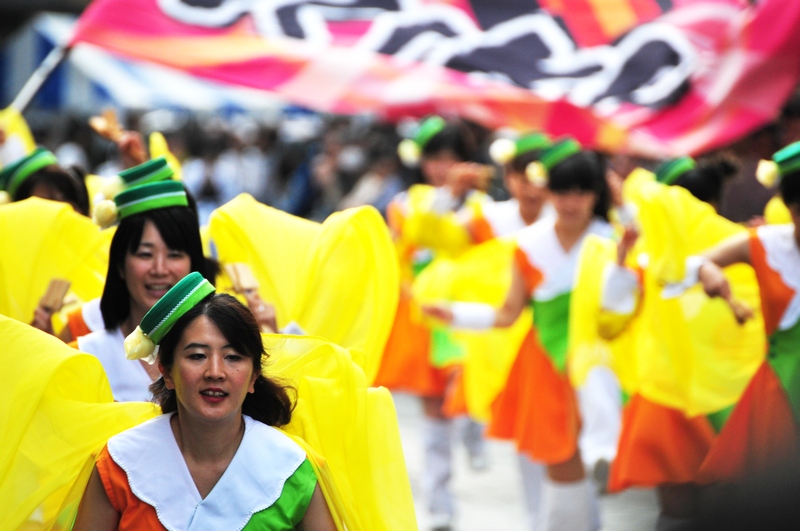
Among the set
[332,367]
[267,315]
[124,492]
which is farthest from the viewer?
[267,315]

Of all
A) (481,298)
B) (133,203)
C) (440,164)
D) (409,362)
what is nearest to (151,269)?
(133,203)

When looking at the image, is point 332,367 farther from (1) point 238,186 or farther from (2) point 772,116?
(1) point 238,186

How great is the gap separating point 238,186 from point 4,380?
45.4 ft

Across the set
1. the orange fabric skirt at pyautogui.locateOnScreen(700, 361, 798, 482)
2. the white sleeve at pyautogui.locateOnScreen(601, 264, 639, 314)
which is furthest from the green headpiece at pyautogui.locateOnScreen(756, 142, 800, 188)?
the white sleeve at pyautogui.locateOnScreen(601, 264, 639, 314)

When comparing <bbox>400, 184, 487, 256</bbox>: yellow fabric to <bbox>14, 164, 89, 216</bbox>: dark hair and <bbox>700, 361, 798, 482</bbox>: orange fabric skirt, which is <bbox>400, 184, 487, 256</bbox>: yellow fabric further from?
<bbox>700, 361, 798, 482</bbox>: orange fabric skirt

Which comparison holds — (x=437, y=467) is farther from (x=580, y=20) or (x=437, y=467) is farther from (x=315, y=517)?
(x=315, y=517)

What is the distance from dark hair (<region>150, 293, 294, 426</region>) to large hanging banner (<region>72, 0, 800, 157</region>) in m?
2.63

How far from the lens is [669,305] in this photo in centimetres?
509

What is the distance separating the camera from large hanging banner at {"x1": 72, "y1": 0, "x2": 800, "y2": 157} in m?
5.69

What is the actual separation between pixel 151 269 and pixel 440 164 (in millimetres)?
4144

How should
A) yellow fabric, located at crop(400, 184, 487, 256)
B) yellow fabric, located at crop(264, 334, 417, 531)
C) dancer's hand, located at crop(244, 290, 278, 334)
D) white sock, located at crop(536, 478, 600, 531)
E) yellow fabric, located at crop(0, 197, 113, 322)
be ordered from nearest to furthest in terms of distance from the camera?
yellow fabric, located at crop(264, 334, 417, 531) → dancer's hand, located at crop(244, 290, 278, 334) → yellow fabric, located at crop(0, 197, 113, 322) → white sock, located at crop(536, 478, 600, 531) → yellow fabric, located at crop(400, 184, 487, 256)

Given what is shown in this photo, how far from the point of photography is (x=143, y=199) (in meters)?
3.68

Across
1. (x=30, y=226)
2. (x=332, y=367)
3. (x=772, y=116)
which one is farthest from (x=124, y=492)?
(x=772, y=116)

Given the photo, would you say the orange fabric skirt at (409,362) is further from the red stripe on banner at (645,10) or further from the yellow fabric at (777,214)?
the yellow fabric at (777,214)
